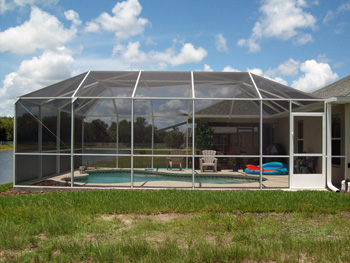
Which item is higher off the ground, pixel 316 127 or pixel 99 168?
pixel 316 127

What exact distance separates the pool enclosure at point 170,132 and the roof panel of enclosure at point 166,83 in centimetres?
3

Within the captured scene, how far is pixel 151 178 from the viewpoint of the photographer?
991 centimetres

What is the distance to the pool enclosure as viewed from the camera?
27.9 ft

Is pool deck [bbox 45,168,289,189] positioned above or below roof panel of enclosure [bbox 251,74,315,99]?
below

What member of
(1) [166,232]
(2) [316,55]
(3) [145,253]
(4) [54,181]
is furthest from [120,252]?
(2) [316,55]

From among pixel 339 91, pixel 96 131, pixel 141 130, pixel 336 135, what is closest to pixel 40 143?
pixel 96 131

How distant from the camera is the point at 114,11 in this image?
8398 mm

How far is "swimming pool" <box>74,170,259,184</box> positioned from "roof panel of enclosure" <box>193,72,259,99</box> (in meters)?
2.56

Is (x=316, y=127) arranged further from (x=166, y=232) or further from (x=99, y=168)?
(x=99, y=168)

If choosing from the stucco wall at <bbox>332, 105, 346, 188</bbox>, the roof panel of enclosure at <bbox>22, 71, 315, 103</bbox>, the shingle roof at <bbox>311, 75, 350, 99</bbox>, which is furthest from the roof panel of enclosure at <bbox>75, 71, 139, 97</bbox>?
the stucco wall at <bbox>332, 105, 346, 188</bbox>

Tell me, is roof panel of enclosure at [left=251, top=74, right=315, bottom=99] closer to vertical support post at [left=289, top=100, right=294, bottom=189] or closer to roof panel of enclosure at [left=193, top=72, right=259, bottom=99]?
roof panel of enclosure at [left=193, top=72, right=259, bottom=99]

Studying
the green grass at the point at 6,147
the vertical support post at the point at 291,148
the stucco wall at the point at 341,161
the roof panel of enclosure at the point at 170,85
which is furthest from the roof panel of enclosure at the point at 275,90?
the green grass at the point at 6,147

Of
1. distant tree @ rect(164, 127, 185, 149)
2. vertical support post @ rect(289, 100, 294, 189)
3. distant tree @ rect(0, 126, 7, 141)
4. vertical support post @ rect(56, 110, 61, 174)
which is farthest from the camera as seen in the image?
distant tree @ rect(0, 126, 7, 141)

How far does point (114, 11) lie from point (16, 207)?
18.3 ft
